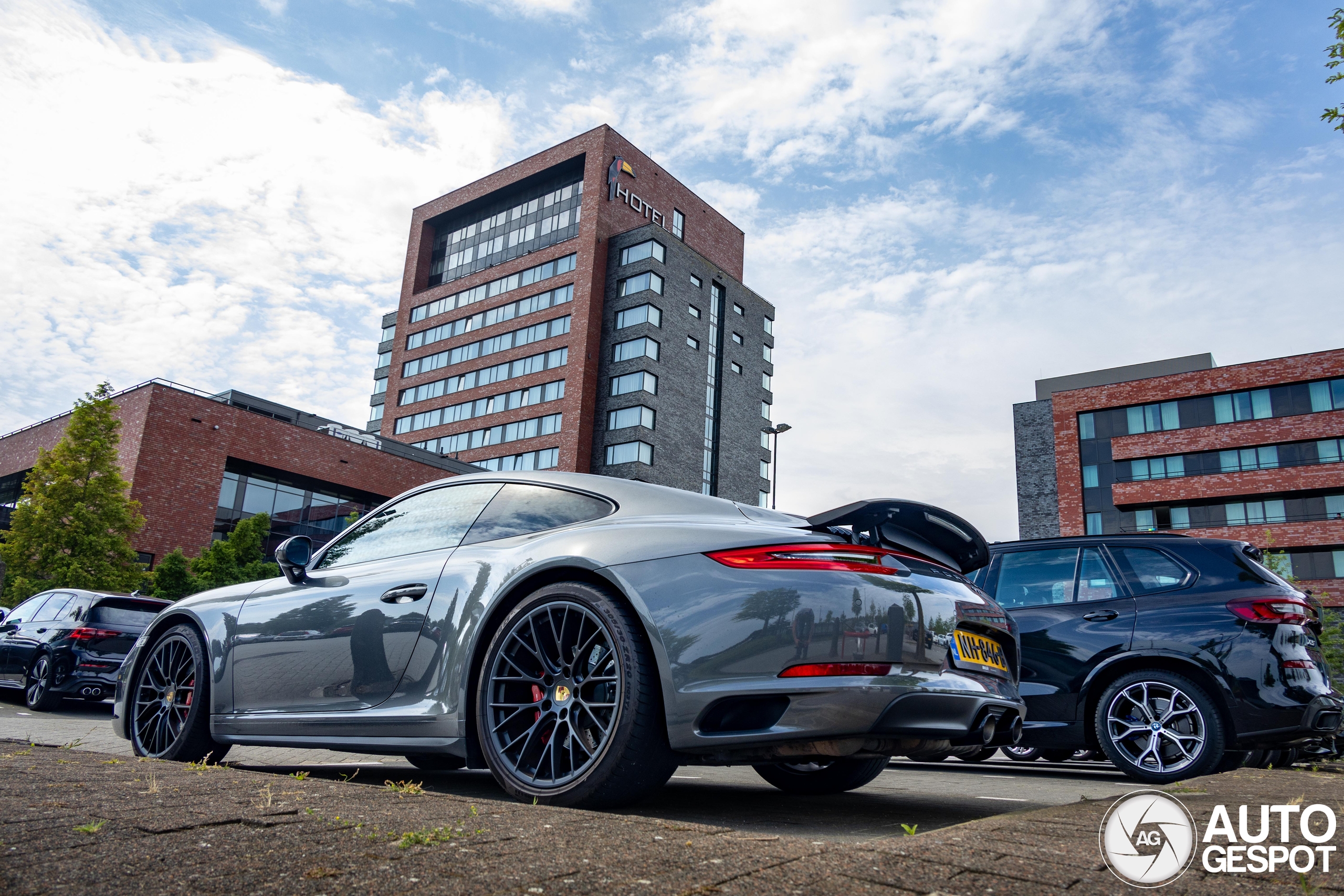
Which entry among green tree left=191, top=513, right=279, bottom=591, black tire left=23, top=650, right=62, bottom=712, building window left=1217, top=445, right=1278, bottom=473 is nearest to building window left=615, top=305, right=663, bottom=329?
building window left=1217, top=445, right=1278, bottom=473

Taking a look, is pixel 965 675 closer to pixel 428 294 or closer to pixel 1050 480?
pixel 1050 480

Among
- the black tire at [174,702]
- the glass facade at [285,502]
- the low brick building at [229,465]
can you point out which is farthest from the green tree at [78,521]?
the black tire at [174,702]

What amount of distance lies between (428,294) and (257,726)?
213 feet

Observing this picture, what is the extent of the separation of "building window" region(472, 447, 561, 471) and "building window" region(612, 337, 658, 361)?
721cm

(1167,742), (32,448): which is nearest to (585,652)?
(1167,742)

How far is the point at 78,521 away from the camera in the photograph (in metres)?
23.8

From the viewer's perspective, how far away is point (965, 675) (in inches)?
121

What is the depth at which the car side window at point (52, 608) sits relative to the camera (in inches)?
431

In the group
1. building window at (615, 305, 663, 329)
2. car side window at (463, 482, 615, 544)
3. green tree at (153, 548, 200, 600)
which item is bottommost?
car side window at (463, 482, 615, 544)

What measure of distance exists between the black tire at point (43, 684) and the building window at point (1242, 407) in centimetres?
5196

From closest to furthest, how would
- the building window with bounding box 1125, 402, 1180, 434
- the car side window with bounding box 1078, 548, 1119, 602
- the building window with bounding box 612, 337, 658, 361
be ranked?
the car side window with bounding box 1078, 548, 1119, 602 < the building window with bounding box 1125, 402, 1180, 434 < the building window with bounding box 612, 337, 658, 361

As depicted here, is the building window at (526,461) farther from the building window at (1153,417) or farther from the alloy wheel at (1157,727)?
the alloy wheel at (1157,727)

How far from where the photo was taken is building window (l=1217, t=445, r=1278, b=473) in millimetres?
46000

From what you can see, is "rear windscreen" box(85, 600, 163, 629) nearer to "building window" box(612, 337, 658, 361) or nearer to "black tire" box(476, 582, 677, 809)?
"black tire" box(476, 582, 677, 809)
